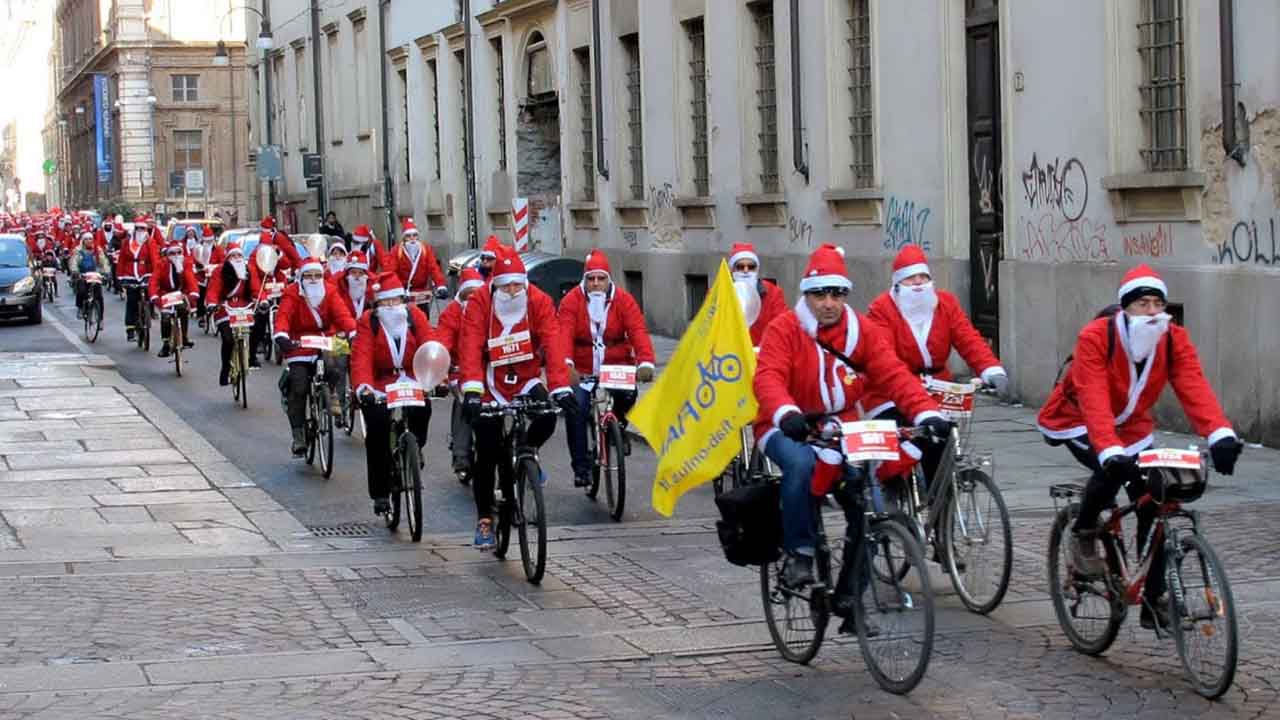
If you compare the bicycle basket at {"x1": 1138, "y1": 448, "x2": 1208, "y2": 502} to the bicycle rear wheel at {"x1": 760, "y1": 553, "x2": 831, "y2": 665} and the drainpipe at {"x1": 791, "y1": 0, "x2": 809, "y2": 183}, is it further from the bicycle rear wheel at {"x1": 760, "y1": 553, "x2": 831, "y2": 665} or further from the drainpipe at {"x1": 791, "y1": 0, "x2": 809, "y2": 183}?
the drainpipe at {"x1": 791, "y1": 0, "x2": 809, "y2": 183}

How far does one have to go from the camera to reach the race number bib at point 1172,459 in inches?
303

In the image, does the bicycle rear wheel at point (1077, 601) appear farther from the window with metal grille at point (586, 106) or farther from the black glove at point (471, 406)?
the window with metal grille at point (586, 106)

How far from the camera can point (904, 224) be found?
20.9m

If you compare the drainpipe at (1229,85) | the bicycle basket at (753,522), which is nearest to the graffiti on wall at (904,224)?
the drainpipe at (1229,85)

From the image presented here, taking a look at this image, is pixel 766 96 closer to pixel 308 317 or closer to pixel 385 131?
pixel 308 317

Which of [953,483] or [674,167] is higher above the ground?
[674,167]

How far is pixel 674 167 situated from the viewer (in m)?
27.7

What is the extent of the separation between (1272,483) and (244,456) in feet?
27.4

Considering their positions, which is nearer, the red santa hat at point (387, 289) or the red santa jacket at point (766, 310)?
the red santa hat at point (387, 289)

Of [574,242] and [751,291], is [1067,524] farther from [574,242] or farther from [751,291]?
[574,242]

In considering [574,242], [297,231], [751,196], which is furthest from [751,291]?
[297,231]

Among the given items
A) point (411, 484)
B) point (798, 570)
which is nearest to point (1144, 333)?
point (798, 570)

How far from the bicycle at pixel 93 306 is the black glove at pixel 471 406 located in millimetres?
22234

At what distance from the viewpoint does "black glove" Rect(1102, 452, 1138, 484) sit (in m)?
7.95
